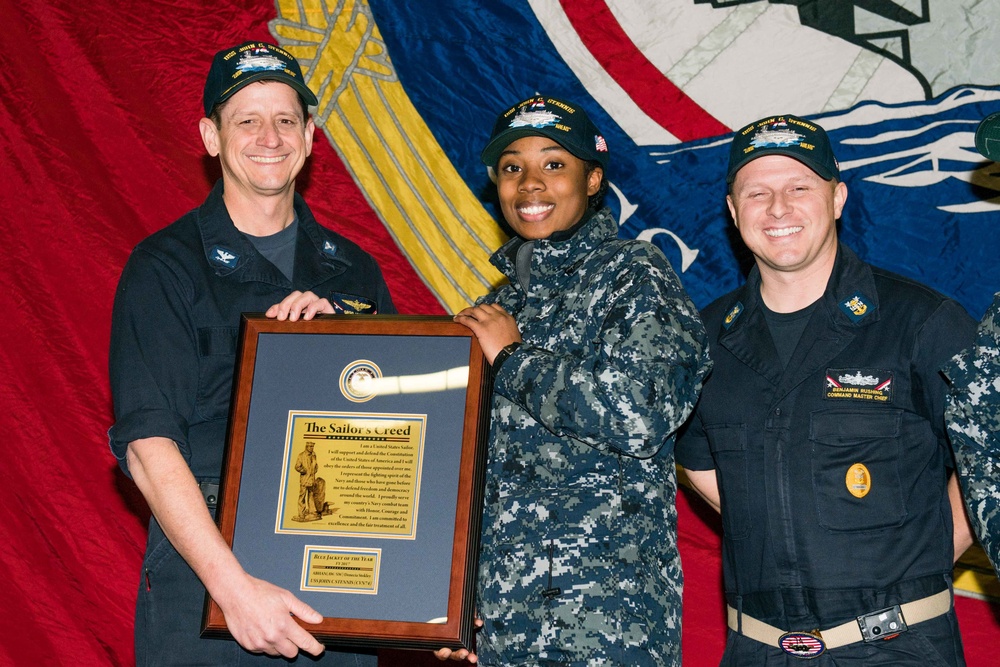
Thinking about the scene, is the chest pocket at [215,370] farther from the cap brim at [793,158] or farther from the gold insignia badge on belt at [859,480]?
the gold insignia badge on belt at [859,480]

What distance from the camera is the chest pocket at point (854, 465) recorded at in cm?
223

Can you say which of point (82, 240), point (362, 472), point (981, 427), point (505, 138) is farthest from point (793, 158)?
point (82, 240)

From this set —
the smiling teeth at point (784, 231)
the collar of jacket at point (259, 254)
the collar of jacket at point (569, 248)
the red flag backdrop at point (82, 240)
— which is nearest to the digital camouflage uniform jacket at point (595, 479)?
the collar of jacket at point (569, 248)

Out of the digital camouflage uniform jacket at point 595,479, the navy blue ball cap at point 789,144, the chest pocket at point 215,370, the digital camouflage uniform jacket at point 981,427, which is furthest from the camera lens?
the navy blue ball cap at point 789,144

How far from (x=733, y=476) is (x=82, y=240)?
242cm

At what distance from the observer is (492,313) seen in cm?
234

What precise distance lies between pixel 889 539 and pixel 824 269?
2.11ft

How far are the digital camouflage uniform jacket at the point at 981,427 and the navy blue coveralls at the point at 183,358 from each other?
132 cm

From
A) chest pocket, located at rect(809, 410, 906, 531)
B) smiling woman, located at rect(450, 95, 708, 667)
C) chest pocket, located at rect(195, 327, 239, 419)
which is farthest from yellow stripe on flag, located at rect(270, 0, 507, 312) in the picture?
chest pocket, located at rect(809, 410, 906, 531)

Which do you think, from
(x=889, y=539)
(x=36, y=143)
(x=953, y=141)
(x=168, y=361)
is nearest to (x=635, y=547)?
(x=889, y=539)

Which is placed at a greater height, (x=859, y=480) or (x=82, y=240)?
(x=82, y=240)

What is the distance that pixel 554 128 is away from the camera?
2463mm

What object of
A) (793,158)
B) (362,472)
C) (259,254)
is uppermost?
(793,158)

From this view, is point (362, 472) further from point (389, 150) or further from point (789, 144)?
point (389, 150)
